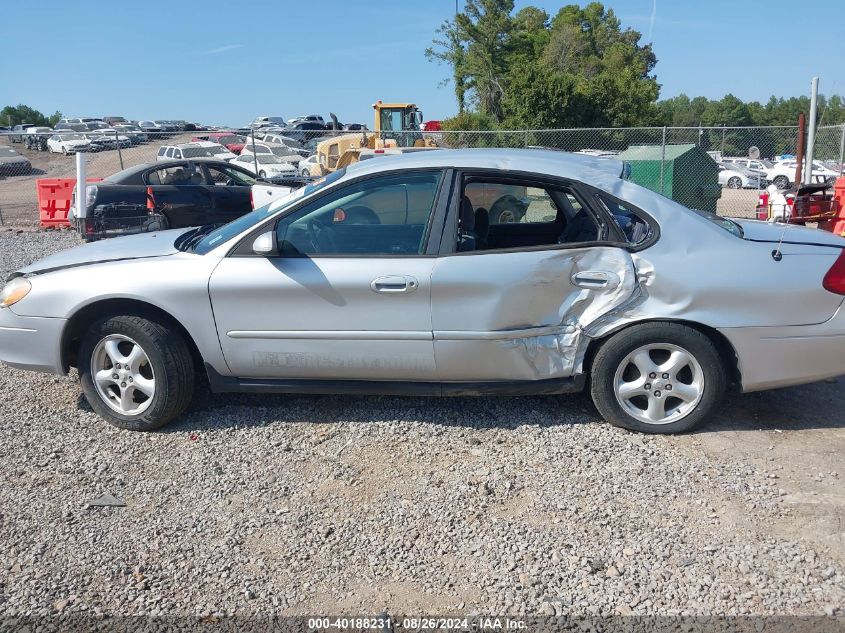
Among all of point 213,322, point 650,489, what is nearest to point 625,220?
point 650,489

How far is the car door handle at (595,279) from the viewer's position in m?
4.19

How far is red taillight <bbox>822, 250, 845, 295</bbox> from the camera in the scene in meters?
4.12

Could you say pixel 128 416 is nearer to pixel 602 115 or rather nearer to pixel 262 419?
pixel 262 419

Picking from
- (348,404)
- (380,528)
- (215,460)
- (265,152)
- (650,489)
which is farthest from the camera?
(265,152)

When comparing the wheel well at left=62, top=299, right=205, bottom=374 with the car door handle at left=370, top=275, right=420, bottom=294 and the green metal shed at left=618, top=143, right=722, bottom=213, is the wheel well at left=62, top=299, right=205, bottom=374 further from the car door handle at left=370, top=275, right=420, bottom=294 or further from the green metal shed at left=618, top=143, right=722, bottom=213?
the green metal shed at left=618, top=143, right=722, bottom=213

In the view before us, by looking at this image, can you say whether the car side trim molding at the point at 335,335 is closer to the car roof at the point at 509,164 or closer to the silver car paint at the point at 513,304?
the silver car paint at the point at 513,304

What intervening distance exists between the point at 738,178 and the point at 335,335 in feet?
96.9

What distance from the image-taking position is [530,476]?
3.88 metres

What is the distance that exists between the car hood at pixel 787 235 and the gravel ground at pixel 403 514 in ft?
3.56

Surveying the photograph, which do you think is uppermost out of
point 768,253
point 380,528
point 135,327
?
point 768,253

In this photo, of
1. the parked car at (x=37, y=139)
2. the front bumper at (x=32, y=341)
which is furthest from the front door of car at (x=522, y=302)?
the parked car at (x=37, y=139)

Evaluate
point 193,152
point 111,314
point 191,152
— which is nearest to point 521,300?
A: point 111,314

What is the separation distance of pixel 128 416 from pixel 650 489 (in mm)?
3014

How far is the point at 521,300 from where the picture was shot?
165 inches
